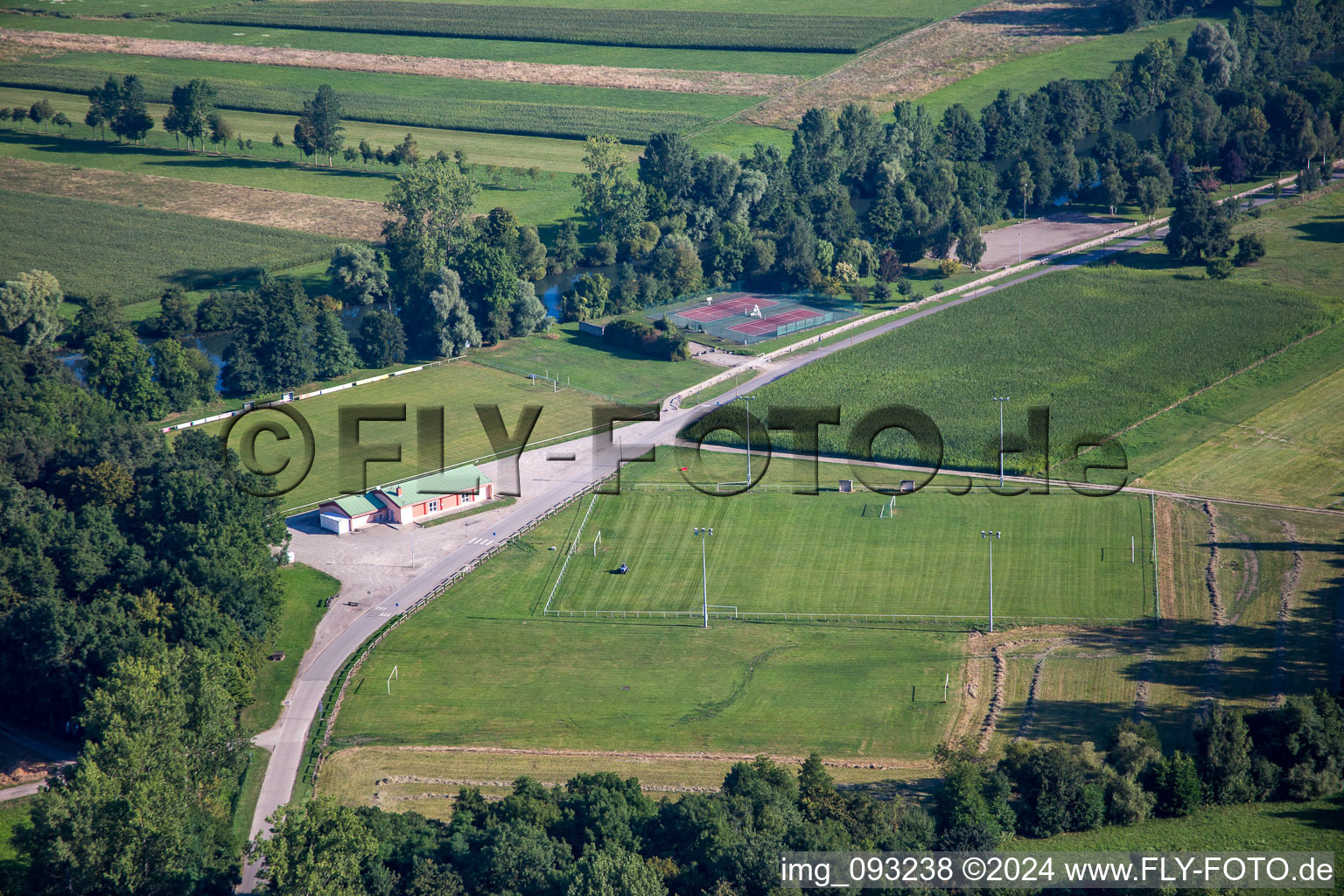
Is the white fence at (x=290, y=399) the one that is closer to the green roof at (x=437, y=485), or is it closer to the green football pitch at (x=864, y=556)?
the green roof at (x=437, y=485)

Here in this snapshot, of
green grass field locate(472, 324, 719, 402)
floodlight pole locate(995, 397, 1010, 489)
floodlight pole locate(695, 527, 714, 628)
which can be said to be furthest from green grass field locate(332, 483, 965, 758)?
green grass field locate(472, 324, 719, 402)

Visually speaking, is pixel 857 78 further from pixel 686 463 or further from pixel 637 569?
pixel 637 569

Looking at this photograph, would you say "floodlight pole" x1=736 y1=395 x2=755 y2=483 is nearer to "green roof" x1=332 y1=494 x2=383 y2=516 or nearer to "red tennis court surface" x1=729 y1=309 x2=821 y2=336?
"red tennis court surface" x1=729 y1=309 x2=821 y2=336

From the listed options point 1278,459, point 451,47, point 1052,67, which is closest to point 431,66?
point 451,47

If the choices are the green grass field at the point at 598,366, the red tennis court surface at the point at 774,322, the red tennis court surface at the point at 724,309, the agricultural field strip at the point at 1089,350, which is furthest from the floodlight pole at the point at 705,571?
the red tennis court surface at the point at 724,309

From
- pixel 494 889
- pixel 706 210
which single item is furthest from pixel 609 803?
pixel 706 210

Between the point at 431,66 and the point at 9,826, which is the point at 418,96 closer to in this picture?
the point at 431,66
